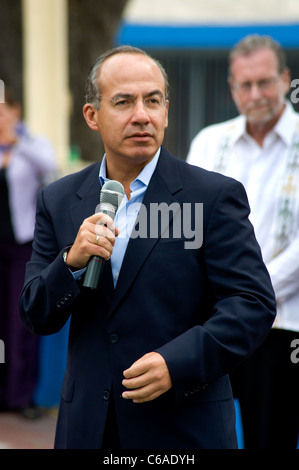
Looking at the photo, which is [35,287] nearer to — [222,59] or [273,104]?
[273,104]

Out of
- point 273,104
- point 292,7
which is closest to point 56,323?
point 273,104

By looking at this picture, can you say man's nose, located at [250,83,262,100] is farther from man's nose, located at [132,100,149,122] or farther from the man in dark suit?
man's nose, located at [132,100,149,122]

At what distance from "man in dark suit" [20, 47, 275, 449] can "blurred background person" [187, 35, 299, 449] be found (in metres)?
1.08

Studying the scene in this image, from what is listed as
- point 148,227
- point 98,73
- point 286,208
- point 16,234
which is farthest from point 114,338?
point 16,234

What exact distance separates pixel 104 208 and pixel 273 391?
1.66m

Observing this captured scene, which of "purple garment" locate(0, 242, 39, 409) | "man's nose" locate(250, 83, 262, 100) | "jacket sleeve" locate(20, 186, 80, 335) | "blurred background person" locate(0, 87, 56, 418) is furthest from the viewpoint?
"purple garment" locate(0, 242, 39, 409)

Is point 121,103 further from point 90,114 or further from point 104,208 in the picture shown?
point 104,208

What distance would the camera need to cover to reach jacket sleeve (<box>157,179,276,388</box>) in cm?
201

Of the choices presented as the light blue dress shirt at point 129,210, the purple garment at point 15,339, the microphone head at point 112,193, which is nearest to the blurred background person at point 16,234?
the purple garment at point 15,339

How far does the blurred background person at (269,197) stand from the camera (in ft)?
10.6

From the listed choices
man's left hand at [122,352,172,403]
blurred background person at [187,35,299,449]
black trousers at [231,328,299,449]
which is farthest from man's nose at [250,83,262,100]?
man's left hand at [122,352,172,403]

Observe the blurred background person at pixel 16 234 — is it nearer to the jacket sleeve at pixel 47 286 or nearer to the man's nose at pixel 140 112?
the jacket sleeve at pixel 47 286

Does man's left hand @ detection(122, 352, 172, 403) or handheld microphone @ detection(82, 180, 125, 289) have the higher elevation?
handheld microphone @ detection(82, 180, 125, 289)

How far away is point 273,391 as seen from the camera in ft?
11.0
